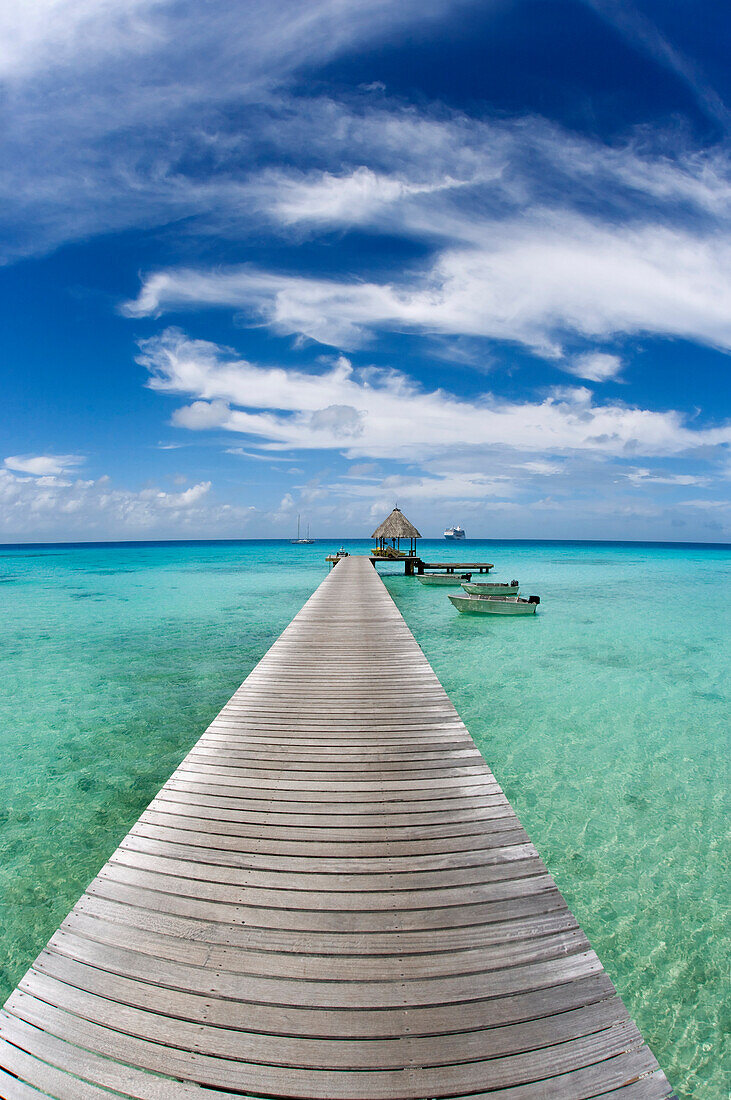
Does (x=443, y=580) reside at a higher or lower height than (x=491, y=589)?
lower

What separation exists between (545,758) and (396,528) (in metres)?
26.6

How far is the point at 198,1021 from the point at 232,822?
1553mm

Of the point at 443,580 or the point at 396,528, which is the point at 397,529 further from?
the point at 443,580

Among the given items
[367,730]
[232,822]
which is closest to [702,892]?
[367,730]

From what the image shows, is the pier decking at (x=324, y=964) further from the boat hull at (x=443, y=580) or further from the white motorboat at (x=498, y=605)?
the boat hull at (x=443, y=580)

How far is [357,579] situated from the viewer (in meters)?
20.9

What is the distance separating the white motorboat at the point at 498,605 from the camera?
19202 mm

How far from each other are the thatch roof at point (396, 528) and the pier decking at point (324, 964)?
94.8 ft

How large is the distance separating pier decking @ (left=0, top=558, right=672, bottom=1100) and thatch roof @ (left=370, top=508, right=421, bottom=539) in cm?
2889

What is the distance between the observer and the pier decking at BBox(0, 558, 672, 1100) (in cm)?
204

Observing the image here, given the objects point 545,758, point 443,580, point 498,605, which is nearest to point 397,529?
point 443,580

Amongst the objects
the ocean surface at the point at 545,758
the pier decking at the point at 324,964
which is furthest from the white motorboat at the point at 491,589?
the pier decking at the point at 324,964

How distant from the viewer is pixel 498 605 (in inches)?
755

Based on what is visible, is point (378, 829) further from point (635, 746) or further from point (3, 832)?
point (635, 746)
